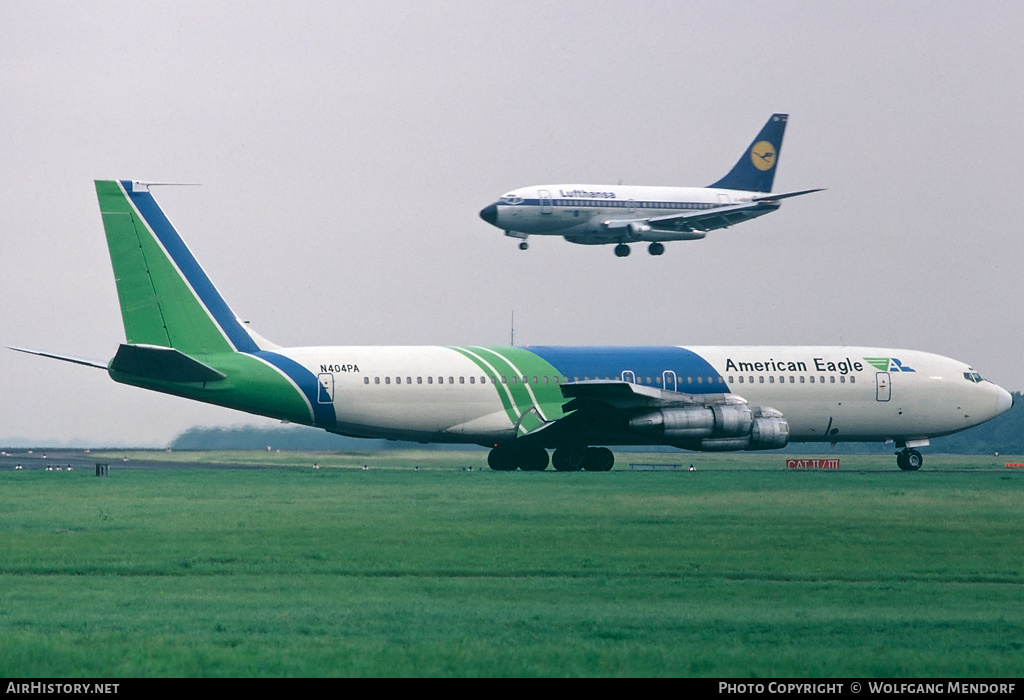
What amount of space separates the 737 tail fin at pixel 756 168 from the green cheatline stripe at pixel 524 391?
1770 cm

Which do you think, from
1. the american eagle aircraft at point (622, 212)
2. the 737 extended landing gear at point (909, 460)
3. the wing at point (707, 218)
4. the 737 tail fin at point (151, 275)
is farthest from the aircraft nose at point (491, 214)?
the 737 extended landing gear at point (909, 460)

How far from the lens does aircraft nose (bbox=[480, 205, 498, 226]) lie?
5247 cm

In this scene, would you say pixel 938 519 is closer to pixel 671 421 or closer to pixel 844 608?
pixel 844 608

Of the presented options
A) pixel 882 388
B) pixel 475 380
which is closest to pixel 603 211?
pixel 475 380

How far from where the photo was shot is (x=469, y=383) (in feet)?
153

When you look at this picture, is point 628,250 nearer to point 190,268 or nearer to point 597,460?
point 597,460

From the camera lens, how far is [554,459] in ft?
155

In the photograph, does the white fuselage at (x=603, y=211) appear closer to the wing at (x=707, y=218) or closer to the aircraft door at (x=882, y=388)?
the wing at (x=707, y=218)

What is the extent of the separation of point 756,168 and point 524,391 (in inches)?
791

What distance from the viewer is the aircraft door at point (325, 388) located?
45.1m

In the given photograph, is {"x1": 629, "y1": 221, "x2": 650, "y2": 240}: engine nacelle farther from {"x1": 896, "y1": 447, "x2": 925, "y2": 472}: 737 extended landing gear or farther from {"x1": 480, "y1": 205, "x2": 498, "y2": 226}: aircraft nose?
{"x1": 896, "y1": 447, "x2": 925, "y2": 472}: 737 extended landing gear

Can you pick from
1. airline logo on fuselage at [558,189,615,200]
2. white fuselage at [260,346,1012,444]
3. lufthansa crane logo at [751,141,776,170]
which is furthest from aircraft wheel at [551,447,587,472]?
lufthansa crane logo at [751,141,776,170]
